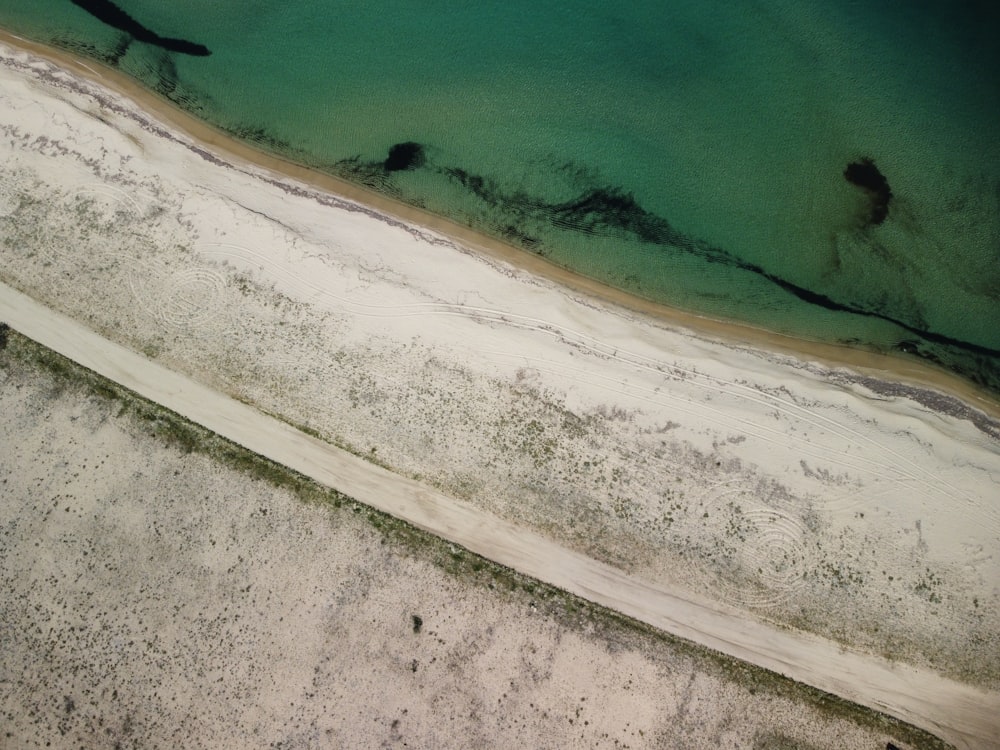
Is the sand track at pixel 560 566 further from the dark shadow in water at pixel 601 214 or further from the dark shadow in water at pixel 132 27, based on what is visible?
the dark shadow in water at pixel 132 27

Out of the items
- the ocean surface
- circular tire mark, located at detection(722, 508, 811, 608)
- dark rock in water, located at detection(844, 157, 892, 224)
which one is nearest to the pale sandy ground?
circular tire mark, located at detection(722, 508, 811, 608)

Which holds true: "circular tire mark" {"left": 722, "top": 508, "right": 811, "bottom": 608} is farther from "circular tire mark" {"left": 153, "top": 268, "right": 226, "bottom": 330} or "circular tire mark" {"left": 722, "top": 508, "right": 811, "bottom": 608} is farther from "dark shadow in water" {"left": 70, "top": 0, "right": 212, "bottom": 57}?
"dark shadow in water" {"left": 70, "top": 0, "right": 212, "bottom": 57}

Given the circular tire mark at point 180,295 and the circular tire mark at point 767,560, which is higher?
the circular tire mark at point 180,295

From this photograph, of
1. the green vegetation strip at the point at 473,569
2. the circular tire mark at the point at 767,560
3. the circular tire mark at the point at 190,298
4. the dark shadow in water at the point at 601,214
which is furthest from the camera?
the dark shadow in water at the point at 601,214

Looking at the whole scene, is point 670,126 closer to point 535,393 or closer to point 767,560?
point 535,393

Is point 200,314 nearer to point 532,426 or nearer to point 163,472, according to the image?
point 163,472

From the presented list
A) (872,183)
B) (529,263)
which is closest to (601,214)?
(529,263)

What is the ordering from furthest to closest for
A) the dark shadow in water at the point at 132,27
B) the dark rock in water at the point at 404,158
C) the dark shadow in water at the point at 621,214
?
the dark shadow in water at the point at 132,27 < the dark rock in water at the point at 404,158 < the dark shadow in water at the point at 621,214

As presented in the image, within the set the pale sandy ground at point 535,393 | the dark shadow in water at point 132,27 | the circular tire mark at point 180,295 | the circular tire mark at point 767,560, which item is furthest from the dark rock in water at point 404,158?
the circular tire mark at point 767,560
